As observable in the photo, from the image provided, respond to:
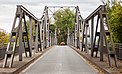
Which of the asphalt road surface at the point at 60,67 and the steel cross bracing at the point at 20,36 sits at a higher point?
the steel cross bracing at the point at 20,36

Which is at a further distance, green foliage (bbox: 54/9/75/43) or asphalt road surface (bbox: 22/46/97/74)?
green foliage (bbox: 54/9/75/43)

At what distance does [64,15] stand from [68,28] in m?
10.4

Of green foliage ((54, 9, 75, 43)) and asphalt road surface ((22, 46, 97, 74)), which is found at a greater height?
green foliage ((54, 9, 75, 43))

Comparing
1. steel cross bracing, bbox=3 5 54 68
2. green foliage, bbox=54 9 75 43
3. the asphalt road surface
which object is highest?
green foliage, bbox=54 9 75 43

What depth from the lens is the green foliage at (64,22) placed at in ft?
466

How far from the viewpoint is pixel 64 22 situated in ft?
471

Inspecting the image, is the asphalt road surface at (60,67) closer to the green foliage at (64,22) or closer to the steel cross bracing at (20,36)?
the steel cross bracing at (20,36)

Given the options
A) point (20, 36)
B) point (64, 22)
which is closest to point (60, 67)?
point (20, 36)

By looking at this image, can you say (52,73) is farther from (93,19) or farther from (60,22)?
(60,22)

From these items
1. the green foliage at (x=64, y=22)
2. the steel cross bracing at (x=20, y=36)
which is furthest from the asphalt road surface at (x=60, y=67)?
the green foliage at (x=64, y=22)

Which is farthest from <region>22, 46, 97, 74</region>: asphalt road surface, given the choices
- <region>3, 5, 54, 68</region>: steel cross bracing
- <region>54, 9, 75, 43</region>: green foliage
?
<region>54, 9, 75, 43</region>: green foliage

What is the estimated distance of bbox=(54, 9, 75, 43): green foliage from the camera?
142m

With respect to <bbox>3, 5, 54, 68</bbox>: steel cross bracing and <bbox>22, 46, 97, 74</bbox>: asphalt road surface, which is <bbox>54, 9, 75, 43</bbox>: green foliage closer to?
<bbox>3, 5, 54, 68</bbox>: steel cross bracing

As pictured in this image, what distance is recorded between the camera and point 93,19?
2997 cm
